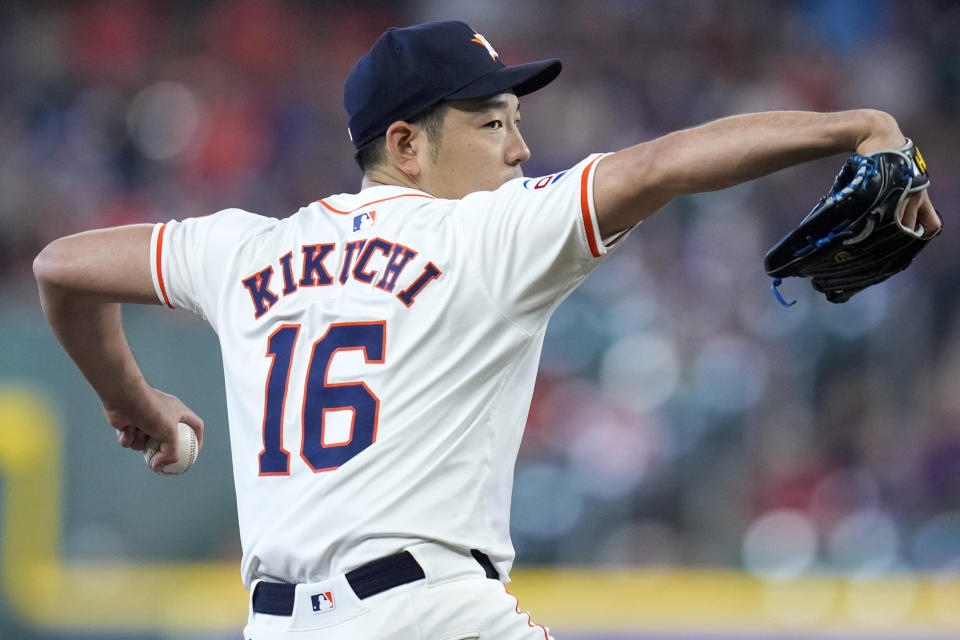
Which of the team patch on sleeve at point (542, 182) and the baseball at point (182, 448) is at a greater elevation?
the team patch on sleeve at point (542, 182)

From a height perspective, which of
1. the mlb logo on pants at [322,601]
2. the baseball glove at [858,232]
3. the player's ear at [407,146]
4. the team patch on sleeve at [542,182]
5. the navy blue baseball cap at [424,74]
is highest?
the navy blue baseball cap at [424,74]

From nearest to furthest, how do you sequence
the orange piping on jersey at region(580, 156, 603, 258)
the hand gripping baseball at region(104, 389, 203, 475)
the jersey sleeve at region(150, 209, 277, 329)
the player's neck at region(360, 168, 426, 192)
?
1. the orange piping on jersey at region(580, 156, 603, 258)
2. the jersey sleeve at region(150, 209, 277, 329)
3. the player's neck at region(360, 168, 426, 192)
4. the hand gripping baseball at region(104, 389, 203, 475)

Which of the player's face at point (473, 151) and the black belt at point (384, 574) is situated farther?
the player's face at point (473, 151)

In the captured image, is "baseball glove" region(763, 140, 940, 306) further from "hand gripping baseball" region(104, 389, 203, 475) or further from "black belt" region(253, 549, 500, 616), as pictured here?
"hand gripping baseball" region(104, 389, 203, 475)

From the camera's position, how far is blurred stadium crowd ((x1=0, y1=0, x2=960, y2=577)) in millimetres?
6203

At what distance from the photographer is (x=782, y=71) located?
385 inches

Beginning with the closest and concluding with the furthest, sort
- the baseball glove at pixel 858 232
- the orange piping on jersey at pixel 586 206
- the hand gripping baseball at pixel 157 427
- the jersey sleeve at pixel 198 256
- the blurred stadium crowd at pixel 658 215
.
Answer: the baseball glove at pixel 858 232
the orange piping on jersey at pixel 586 206
the jersey sleeve at pixel 198 256
the hand gripping baseball at pixel 157 427
the blurred stadium crowd at pixel 658 215

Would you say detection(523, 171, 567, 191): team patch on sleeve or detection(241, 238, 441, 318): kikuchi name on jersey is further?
detection(241, 238, 441, 318): kikuchi name on jersey

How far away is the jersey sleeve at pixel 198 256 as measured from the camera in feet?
8.81

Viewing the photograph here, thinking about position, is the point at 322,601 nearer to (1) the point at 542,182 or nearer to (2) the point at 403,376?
(2) the point at 403,376

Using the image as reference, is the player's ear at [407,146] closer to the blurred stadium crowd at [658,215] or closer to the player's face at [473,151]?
the player's face at [473,151]

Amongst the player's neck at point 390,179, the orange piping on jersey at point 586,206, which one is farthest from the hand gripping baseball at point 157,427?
the orange piping on jersey at point 586,206

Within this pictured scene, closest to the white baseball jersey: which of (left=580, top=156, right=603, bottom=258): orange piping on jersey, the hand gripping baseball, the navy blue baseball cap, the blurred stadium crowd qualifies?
(left=580, top=156, right=603, bottom=258): orange piping on jersey

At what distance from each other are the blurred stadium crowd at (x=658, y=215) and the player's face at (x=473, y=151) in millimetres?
3645
